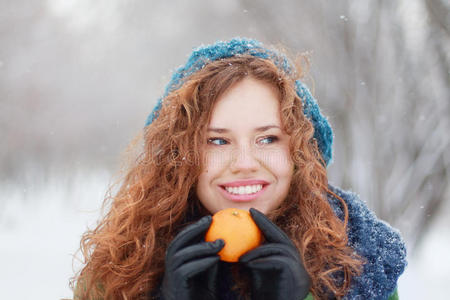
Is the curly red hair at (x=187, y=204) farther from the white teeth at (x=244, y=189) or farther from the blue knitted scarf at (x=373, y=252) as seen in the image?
the white teeth at (x=244, y=189)

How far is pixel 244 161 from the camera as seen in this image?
159 cm

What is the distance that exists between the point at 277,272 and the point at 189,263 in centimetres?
32

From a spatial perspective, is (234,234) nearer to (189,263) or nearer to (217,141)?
(189,263)

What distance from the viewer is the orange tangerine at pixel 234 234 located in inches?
56.9

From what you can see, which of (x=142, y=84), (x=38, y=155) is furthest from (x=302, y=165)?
(x=38, y=155)

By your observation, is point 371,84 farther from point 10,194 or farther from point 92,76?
point 10,194

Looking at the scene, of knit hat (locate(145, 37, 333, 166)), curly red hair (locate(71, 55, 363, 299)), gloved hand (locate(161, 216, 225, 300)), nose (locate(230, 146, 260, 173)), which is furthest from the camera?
knit hat (locate(145, 37, 333, 166))

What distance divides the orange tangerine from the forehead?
1.21 ft

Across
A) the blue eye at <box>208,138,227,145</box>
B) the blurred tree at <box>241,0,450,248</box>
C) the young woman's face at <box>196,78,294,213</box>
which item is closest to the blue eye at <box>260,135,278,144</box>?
the young woman's face at <box>196,78,294,213</box>

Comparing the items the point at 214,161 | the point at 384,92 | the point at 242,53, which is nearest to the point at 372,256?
the point at 214,161

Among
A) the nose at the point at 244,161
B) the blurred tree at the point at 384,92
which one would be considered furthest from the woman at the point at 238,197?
the blurred tree at the point at 384,92

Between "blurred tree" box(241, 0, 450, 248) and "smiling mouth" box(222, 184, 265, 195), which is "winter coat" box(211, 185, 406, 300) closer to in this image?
"smiling mouth" box(222, 184, 265, 195)

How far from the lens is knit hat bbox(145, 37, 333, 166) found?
182 centimetres

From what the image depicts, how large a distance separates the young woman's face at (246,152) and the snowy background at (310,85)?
509 millimetres
